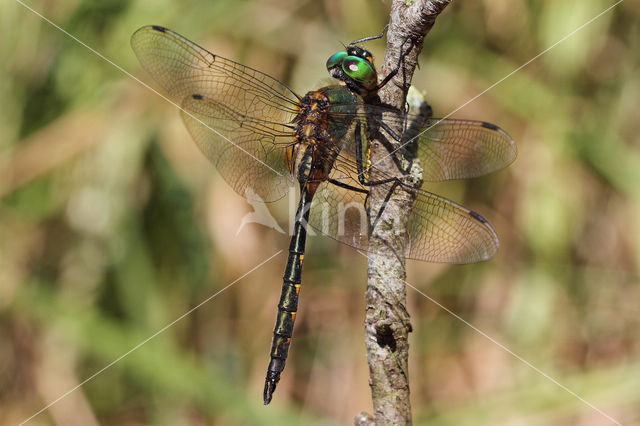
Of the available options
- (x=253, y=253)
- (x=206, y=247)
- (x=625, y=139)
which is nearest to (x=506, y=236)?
(x=625, y=139)

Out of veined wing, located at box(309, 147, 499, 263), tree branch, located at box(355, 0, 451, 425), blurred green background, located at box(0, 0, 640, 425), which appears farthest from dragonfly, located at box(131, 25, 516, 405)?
blurred green background, located at box(0, 0, 640, 425)

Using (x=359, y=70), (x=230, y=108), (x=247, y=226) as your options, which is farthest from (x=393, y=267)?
(x=247, y=226)

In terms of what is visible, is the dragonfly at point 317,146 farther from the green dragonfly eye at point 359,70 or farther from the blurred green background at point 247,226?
the blurred green background at point 247,226

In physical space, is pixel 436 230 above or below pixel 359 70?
below

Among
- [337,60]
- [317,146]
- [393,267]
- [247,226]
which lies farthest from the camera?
[247,226]

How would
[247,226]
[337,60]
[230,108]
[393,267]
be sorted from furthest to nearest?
[247,226] → [230,108] → [337,60] → [393,267]

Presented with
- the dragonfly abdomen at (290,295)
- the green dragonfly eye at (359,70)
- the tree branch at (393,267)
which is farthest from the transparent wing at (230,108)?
the tree branch at (393,267)

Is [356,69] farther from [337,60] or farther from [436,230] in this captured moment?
[436,230]
